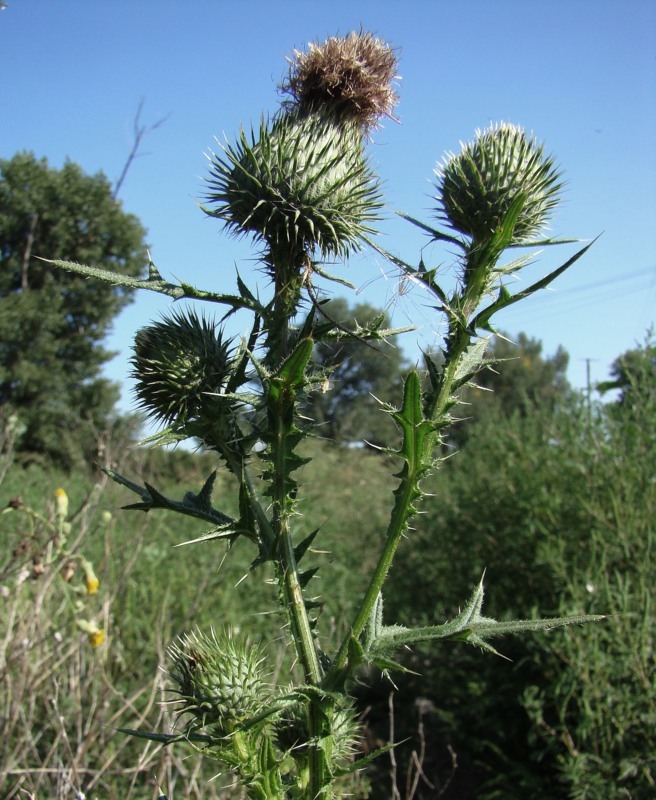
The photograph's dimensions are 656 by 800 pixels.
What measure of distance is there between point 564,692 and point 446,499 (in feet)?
9.66

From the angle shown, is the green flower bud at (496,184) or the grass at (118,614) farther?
the grass at (118,614)

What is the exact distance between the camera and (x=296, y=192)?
7.08 ft

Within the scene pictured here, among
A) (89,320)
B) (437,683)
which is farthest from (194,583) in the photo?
(89,320)

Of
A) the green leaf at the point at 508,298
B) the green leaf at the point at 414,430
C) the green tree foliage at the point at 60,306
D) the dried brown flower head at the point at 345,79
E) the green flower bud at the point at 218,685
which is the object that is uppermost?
the green tree foliage at the point at 60,306

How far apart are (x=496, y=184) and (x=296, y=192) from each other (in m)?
0.63

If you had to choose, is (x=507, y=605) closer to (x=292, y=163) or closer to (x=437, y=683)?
(x=437, y=683)

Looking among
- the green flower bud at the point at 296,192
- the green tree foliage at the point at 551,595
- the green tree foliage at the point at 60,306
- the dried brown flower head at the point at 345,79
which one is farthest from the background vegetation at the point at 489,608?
the green tree foliage at the point at 60,306

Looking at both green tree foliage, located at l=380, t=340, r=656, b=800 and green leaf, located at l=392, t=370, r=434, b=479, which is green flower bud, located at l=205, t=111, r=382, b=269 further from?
green tree foliage, located at l=380, t=340, r=656, b=800

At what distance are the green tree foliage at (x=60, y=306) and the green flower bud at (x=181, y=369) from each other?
26.3 ft

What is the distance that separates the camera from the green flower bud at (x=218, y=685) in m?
1.65

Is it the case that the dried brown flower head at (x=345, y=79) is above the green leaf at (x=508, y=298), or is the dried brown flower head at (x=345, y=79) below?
above

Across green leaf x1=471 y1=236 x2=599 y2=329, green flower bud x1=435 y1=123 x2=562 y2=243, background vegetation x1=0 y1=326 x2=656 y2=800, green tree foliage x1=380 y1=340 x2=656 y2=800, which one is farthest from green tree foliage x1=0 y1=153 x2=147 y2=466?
green leaf x1=471 y1=236 x2=599 y2=329

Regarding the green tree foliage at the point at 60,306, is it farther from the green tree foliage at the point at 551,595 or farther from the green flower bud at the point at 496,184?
the green flower bud at the point at 496,184

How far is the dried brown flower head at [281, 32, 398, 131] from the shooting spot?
2543 millimetres
